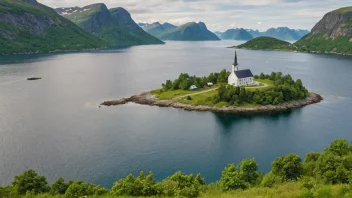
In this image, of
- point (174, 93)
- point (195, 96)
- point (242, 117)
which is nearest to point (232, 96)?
point (242, 117)

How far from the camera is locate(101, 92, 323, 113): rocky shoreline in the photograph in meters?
87.8

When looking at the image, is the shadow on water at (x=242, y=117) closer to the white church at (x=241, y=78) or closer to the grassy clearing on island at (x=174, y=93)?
the grassy clearing on island at (x=174, y=93)

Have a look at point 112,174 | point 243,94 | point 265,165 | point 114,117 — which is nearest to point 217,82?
point 243,94

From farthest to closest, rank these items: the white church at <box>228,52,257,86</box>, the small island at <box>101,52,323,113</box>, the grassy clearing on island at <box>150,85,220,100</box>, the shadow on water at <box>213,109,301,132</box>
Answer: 1. the white church at <box>228,52,257,86</box>
2. the grassy clearing on island at <box>150,85,220,100</box>
3. the small island at <box>101,52,323,113</box>
4. the shadow on water at <box>213,109,301,132</box>

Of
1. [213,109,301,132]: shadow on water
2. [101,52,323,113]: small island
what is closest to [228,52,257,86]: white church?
[101,52,323,113]: small island

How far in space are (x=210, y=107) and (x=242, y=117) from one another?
10856mm

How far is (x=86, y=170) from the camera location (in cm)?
5088

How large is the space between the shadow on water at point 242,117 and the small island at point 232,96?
98.6 inches

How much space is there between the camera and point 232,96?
300 feet

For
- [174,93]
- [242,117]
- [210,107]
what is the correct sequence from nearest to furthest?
[242,117]
[210,107]
[174,93]

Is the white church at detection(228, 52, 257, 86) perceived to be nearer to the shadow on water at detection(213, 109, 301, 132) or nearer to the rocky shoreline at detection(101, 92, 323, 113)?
the rocky shoreline at detection(101, 92, 323, 113)

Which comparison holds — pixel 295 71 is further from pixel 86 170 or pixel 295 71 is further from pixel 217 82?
pixel 86 170

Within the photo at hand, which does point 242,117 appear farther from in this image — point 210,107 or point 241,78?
point 241,78

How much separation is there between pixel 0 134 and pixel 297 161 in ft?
203
